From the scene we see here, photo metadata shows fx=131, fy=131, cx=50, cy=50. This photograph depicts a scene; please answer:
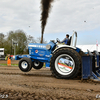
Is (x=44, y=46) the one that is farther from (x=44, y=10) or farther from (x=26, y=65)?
(x=44, y=10)

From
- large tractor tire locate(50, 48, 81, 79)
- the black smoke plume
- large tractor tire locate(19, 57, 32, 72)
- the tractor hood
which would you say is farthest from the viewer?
the black smoke plume

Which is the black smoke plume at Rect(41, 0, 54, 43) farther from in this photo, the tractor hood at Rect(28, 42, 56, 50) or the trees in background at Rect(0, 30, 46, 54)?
the trees in background at Rect(0, 30, 46, 54)

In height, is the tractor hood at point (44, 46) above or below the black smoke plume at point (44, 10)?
below

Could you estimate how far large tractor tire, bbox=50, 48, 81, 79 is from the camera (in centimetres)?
453

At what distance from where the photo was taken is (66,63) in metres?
4.66

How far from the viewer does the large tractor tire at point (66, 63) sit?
4.53m

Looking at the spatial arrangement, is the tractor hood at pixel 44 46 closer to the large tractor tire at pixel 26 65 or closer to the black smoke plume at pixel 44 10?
the large tractor tire at pixel 26 65

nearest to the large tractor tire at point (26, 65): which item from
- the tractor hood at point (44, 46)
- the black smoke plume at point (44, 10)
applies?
the tractor hood at point (44, 46)

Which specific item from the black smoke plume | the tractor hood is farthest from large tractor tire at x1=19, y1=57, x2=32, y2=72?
the black smoke plume

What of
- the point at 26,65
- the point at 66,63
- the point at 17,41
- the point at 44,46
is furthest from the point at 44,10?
the point at 17,41

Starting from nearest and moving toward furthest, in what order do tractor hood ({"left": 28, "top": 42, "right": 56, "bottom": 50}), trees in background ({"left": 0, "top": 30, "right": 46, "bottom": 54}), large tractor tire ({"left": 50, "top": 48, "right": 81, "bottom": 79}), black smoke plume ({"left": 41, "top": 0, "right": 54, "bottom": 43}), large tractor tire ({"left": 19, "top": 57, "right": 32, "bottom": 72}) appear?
large tractor tire ({"left": 50, "top": 48, "right": 81, "bottom": 79}) → tractor hood ({"left": 28, "top": 42, "right": 56, "bottom": 50}) → large tractor tire ({"left": 19, "top": 57, "right": 32, "bottom": 72}) → black smoke plume ({"left": 41, "top": 0, "right": 54, "bottom": 43}) → trees in background ({"left": 0, "top": 30, "right": 46, "bottom": 54})

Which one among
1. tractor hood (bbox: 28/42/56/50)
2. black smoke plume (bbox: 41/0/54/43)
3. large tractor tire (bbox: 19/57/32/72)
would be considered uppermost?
black smoke plume (bbox: 41/0/54/43)

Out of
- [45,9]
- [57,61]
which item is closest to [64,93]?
[57,61]

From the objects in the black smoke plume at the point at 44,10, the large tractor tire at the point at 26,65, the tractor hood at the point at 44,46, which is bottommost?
the large tractor tire at the point at 26,65
